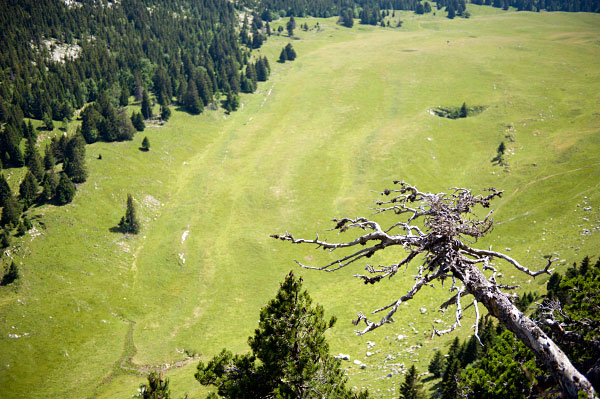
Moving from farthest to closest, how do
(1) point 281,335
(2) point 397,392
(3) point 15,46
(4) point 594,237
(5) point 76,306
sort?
1. (3) point 15,46
2. (5) point 76,306
3. (4) point 594,237
4. (2) point 397,392
5. (1) point 281,335

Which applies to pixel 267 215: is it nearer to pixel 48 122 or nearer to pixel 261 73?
pixel 48 122

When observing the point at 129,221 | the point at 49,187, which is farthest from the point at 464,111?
the point at 49,187

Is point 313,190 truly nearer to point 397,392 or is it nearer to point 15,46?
point 397,392

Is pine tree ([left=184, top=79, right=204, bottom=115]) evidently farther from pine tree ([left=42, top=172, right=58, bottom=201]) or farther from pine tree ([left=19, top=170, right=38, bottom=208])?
pine tree ([left=19, top=170, right=38, bottom=208])

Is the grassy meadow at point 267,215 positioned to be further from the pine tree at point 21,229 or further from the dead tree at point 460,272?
the dead tree at point 460,272

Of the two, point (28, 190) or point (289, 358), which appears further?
point (28, 190)

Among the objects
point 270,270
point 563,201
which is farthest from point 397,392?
point 563,201
